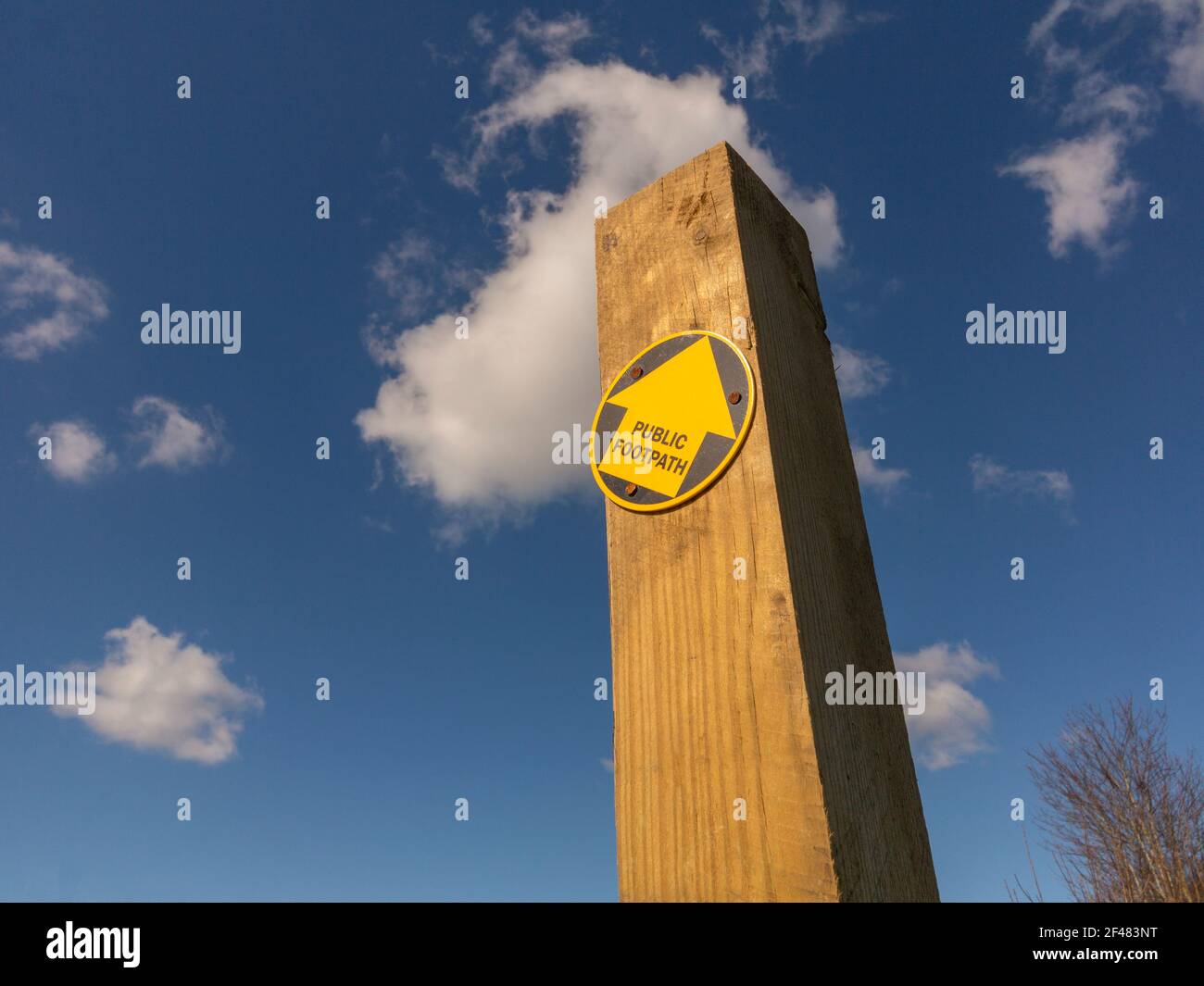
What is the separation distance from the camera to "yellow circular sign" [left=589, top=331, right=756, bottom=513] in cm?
142

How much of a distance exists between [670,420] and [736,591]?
38 cm

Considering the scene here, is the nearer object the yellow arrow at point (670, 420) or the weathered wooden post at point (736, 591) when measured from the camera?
the weathered wooden post at point (736, 591)

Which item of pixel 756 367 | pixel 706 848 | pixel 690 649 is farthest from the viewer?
pixel 756 367

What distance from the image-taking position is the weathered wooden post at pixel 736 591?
45.2 inches

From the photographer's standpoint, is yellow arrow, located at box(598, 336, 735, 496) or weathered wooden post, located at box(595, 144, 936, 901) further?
yellow arrow, located at box(598, 336, 735, 496)

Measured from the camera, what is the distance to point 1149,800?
50.4 feet

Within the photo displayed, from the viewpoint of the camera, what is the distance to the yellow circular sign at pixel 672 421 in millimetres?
1420

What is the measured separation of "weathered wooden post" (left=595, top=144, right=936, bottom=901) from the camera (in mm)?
1148

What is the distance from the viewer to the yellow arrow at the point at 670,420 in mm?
1451

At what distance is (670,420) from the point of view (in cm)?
150
